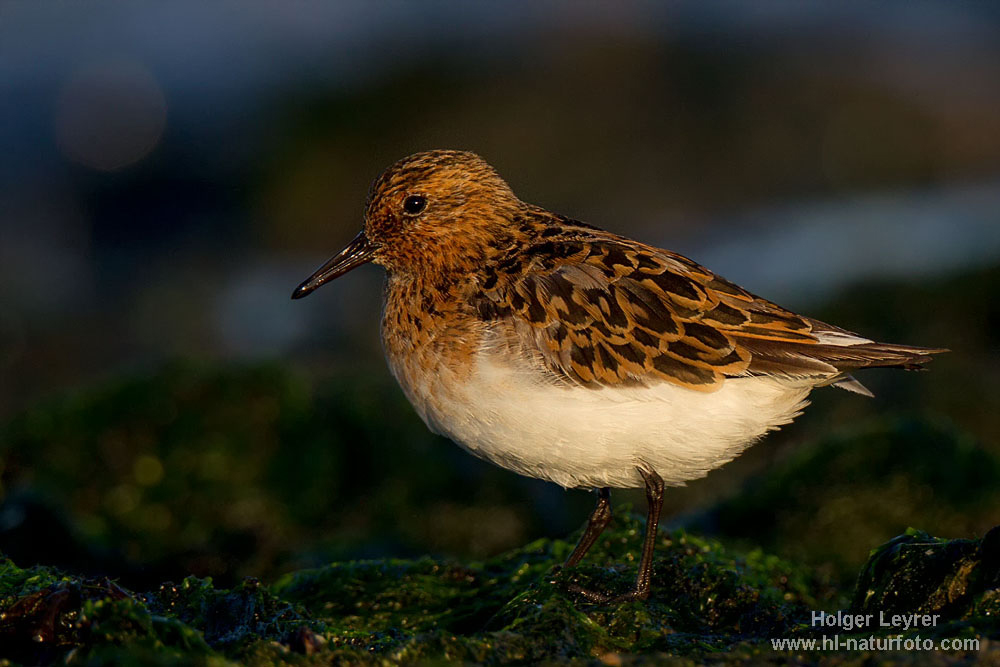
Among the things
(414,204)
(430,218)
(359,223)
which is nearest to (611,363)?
(430,218)

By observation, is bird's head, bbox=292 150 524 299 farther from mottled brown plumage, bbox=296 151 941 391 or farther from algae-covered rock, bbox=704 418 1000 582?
algae-covered rock, bbox=704 418 1000 582

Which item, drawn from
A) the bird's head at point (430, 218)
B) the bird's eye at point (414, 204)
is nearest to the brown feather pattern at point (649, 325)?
the bird's head at point (430, 218)

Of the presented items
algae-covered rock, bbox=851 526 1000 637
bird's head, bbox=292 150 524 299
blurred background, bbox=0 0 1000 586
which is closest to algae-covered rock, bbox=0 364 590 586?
blurred background, bbox=0 0 1000 586

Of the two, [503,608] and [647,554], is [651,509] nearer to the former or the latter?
[647,554]

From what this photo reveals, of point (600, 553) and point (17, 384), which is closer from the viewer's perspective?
point (600, 553)

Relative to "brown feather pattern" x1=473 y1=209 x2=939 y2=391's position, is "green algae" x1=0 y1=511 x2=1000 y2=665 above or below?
below

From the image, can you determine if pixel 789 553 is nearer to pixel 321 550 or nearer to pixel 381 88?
pixel 321 550

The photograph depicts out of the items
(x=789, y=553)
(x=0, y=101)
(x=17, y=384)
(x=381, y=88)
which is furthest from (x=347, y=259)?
(x=0, y=101)
